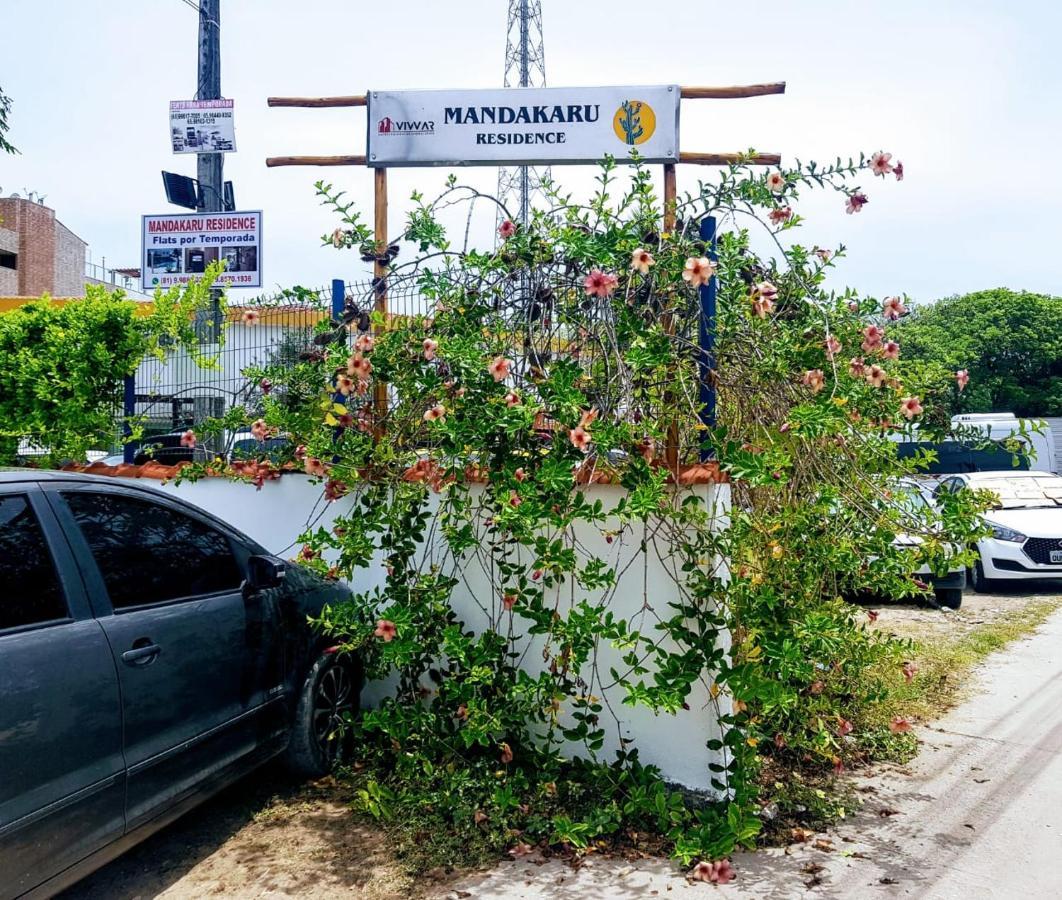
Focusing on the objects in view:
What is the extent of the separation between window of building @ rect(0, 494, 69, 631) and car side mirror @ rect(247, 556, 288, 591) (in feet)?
3.53

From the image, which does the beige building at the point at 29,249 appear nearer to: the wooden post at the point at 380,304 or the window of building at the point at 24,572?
the wooden post at the point at 380,304

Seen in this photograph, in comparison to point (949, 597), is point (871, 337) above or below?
above

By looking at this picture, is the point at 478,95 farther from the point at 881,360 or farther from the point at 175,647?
the point at 175,647

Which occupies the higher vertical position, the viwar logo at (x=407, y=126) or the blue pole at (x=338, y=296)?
the viwar logo at (x=407, y=126)

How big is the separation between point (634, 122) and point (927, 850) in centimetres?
483

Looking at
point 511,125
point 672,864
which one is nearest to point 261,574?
point 672,864

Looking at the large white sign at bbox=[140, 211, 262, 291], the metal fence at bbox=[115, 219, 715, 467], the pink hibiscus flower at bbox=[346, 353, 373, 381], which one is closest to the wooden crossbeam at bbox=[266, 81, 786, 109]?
the metal fence at bbox=[115, 219, 715, 467]

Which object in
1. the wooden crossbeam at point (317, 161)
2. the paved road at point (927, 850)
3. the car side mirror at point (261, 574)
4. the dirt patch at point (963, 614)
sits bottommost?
the dirt patch at point (963, 614)

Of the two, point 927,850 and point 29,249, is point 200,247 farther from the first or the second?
point 29,249

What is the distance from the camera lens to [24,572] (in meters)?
3.10

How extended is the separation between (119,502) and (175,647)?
2.04 ft

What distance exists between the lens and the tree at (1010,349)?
3588 centimetres

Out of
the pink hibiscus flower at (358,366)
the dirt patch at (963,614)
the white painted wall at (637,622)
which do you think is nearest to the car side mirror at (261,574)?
the white painted wall at (637,622)

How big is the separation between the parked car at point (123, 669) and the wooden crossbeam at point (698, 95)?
3.61 m
